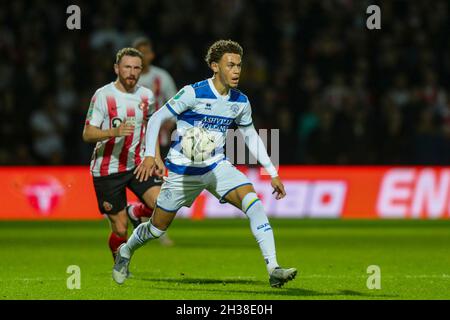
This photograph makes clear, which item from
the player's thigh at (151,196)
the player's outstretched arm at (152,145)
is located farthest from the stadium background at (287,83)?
the player's outstretched arm at (152,145)

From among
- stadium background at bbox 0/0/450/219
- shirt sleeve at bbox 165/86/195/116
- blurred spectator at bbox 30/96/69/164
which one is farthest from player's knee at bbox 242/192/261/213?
blurred spectator at bbox 30/96/69/164

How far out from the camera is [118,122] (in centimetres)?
956

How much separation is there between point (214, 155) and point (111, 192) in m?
1.57

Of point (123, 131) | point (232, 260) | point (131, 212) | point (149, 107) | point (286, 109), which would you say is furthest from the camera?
point (286, 109)

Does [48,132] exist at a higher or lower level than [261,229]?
lower

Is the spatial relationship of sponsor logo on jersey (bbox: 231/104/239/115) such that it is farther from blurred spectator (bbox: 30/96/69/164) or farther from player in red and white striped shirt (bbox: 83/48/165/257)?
blurred spectator (bbox: 30/96/69/164)

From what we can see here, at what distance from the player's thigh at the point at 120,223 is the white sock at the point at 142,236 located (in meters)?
0.90

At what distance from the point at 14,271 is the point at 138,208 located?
1.31 meters

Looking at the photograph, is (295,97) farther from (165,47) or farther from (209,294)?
(209,294)

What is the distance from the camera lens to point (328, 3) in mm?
19734

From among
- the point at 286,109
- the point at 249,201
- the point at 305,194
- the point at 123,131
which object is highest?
the point at 123,131

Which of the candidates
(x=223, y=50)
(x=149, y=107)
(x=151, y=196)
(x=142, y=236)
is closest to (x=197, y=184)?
(x=142, y=236)

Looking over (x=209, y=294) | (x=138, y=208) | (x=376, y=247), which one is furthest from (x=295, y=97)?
(x=209, y=294)

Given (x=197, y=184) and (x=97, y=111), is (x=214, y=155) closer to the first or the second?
(x=197, y=184)
